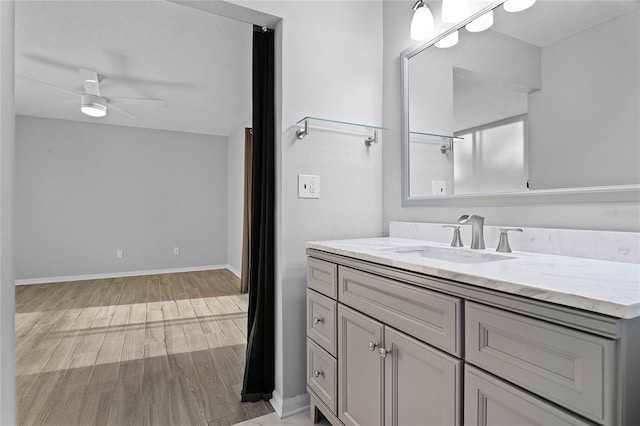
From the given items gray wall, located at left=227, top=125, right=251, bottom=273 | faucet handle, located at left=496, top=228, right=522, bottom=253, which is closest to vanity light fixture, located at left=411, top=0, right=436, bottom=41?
faucet handle, located at left=496, top=228, right=522, bottom=253

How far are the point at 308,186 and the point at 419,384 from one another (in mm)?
1091

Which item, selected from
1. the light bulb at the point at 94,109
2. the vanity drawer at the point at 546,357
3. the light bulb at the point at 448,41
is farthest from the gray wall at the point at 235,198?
the vanity drawer at the point at 546,357

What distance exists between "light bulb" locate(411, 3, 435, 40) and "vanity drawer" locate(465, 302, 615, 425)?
140 centimetres

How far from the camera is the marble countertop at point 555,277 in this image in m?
0.59

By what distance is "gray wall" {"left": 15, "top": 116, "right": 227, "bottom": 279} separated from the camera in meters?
4.72

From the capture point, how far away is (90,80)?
3277mm

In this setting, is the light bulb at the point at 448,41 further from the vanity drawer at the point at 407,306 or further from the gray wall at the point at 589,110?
the vanity drawer at the point at 407,306

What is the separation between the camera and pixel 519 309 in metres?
0.70

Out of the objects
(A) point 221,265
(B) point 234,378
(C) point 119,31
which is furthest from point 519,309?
(A) point 221,265

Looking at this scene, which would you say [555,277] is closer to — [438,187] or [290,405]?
[438,187]

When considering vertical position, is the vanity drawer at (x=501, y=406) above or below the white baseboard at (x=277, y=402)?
above

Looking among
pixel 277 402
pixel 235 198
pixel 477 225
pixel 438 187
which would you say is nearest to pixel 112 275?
pixel 235 198

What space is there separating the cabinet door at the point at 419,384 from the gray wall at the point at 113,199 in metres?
5.29

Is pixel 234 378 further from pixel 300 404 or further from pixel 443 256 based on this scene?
pixel 443 256
